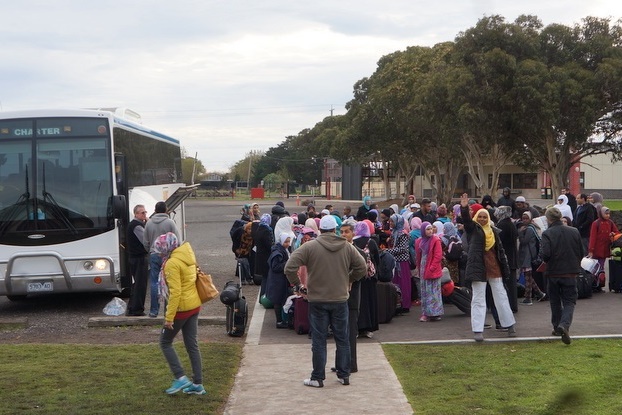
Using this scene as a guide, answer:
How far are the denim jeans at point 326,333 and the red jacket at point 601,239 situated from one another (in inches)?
333

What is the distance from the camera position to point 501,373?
8.62 m

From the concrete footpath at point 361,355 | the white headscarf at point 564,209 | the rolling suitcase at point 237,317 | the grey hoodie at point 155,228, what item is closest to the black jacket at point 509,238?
the concrete footpath at point 361,355

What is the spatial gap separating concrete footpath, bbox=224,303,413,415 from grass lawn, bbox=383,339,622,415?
0.62ft

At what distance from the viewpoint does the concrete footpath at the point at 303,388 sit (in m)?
7.30

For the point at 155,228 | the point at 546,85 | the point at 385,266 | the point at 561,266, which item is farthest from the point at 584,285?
the point at 546,85

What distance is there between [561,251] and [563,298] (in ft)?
1.98

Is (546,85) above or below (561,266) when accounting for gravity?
above

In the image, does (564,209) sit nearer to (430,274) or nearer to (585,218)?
(585,218)

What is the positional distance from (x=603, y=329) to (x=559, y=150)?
31.7 metres

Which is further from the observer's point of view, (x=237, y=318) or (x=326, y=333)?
(x=237, y=318)

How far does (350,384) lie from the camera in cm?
824

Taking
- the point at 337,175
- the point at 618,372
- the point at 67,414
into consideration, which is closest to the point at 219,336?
the point at 67,414

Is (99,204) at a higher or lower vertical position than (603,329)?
higher

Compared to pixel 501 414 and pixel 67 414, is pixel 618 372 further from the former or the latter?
pixel 67 414
